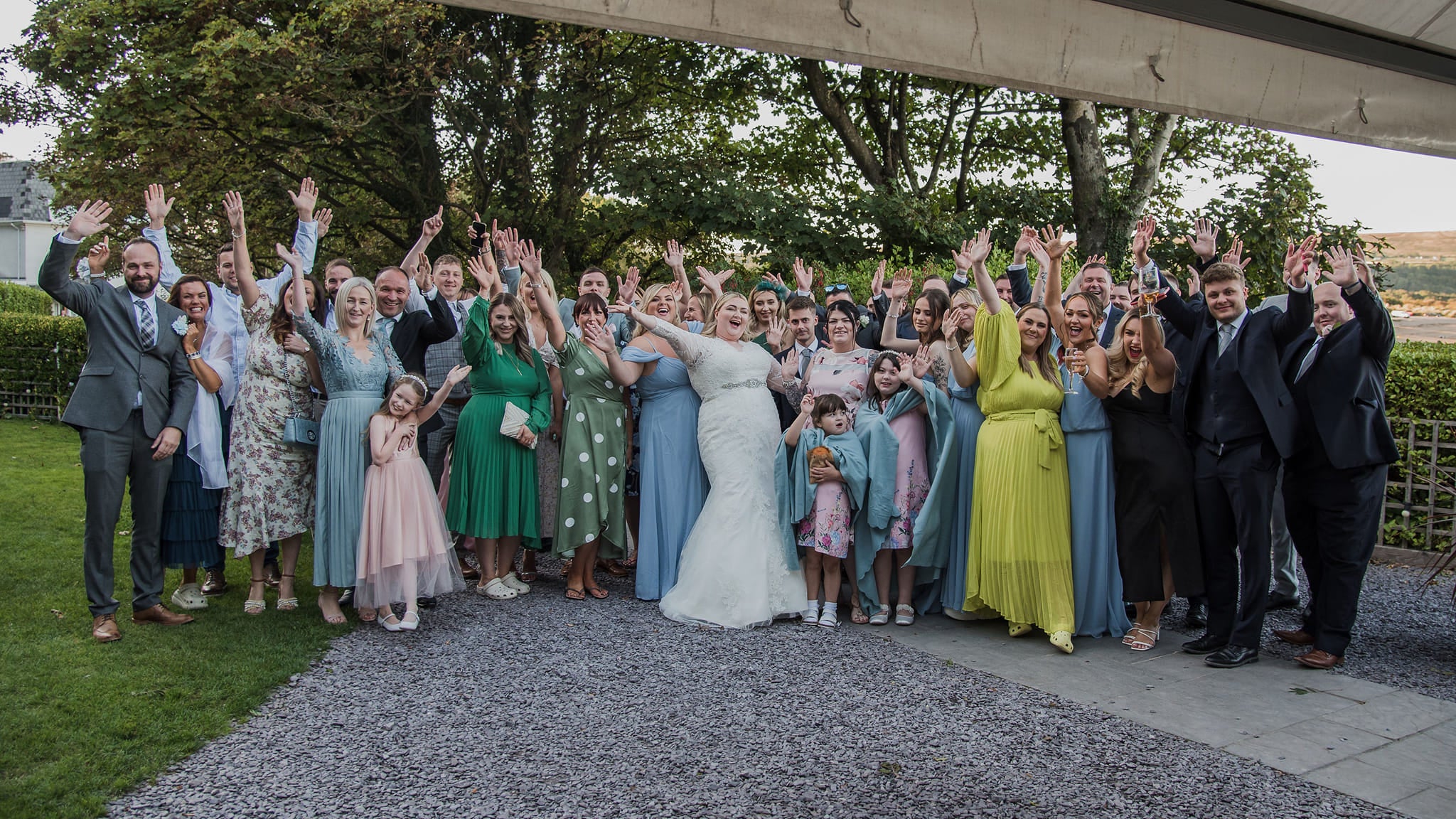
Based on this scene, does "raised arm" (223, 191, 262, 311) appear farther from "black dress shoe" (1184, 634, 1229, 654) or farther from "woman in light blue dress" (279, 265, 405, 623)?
"black dress shoe" (1184, 634, 1229, 654)

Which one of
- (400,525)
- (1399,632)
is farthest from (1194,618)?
(400,525)

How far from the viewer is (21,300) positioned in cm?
2892

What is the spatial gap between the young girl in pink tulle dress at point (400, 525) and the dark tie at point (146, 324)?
1226mm

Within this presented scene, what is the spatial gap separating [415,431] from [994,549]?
3.48 metres

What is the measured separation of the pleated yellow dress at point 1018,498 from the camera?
18.9 ft

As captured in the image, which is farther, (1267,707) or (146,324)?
(146,324)

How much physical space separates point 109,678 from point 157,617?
100 cm

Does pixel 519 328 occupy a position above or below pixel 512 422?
above

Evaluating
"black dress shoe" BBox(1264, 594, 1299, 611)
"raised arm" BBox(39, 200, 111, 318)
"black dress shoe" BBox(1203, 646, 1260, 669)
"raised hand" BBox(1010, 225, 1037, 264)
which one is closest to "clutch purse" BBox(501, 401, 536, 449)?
"raised arm" BBox(39, 200, 111, 318)

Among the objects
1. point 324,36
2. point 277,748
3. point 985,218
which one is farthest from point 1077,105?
point 277,748

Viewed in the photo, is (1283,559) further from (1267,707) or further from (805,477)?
(805,477)

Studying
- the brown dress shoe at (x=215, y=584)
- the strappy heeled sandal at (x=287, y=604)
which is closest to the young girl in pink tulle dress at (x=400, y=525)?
the strappy heeled sandal at (x=287, y=604)

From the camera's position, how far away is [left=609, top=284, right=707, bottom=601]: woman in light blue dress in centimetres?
670

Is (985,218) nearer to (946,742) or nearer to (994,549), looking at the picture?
(994,549)
